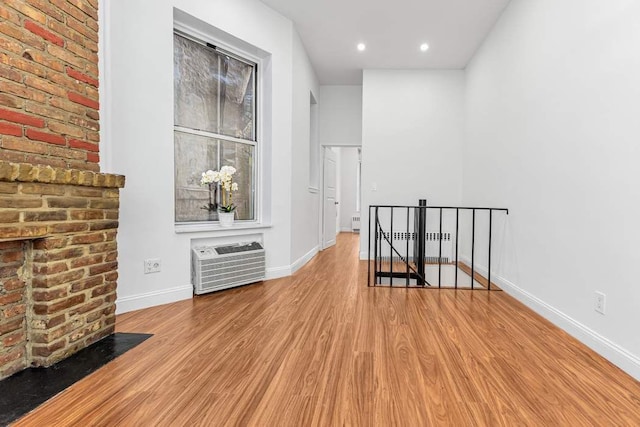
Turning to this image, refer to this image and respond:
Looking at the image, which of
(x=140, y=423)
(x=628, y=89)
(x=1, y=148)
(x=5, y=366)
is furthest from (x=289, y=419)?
(x=628, y=89)

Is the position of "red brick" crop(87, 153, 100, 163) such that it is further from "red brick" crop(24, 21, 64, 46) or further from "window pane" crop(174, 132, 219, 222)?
"window pane" crop(174, 132, 219, 222)

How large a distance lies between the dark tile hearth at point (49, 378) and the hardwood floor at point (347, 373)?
0.06 metres

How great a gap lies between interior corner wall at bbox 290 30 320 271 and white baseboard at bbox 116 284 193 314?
136 centimetres

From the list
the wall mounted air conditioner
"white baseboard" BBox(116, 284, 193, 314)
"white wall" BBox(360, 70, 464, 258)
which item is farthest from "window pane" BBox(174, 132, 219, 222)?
"white wall" BBox(360, 70, 464, 258)

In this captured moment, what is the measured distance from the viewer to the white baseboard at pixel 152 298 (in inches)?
95.8

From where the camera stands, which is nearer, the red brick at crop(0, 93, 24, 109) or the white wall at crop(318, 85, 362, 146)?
the red brick at crop(0, 93, 24, 109)

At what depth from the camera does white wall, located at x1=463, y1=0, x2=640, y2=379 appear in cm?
170

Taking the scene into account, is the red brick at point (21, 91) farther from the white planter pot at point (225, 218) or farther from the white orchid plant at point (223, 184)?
the white planter pot at point (225, 218)

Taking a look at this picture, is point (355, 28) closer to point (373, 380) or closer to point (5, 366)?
point (373, 380)

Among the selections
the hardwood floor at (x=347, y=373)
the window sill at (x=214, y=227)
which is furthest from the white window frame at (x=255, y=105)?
the hardwood floor at (x=347, y=373)

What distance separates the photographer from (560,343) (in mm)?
1989

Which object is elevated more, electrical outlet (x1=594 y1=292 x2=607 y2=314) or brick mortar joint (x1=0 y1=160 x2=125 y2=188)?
brick mortar joint (x1=0 y1=160 x2=125 y2=188)

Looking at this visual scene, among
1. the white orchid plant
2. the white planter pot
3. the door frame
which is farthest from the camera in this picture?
the door frame

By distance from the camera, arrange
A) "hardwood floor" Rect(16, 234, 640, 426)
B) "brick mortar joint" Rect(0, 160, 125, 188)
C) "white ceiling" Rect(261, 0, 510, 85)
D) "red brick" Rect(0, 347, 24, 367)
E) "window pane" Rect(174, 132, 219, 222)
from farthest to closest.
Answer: "white ceiling" Rect(261, 0, 510, 85) → "window pane" Rect(174, 132, 219, 222) → "red brick" Rect(0, 347, 24, 367) → "brick mortar joint" Rect(0, 160, 125, 188) → "hardwood floor" Rect(16, 234, 640, 426)
